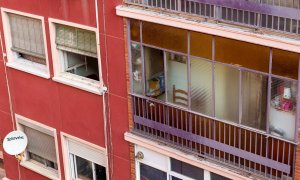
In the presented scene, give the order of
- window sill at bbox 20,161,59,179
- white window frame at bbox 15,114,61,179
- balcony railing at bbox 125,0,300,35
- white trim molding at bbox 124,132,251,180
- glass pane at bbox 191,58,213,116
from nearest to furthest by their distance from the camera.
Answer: balcony railing at bbox 125,0,300,35 < glass pane at bbox 191,58,213,116 < white trim molding at bbox 124,132,251,180 < white window frame at bbox 15,114,61,179 < window sill at bbox 20,161,59,179

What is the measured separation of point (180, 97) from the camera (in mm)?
13633

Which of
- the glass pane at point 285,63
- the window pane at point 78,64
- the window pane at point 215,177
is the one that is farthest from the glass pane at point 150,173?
the glass pane at point 285,63

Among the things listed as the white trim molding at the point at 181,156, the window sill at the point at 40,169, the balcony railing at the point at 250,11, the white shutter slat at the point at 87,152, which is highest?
the balcony railing at the point at 250,11

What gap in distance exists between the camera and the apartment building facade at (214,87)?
11586mm

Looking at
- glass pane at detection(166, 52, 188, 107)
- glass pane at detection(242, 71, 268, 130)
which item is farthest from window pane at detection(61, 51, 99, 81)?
glass pane at detection(242, 71, 268, 130)

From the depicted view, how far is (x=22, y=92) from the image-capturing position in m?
17.2

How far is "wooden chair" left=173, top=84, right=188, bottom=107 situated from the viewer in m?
13.5

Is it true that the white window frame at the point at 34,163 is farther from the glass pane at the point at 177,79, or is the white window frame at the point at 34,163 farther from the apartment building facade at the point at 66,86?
the glass pane at the point at 177,79

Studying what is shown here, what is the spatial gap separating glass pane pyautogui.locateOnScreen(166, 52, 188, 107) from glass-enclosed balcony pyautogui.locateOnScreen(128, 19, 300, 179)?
0.9 inches

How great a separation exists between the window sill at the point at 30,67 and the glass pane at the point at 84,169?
247cm

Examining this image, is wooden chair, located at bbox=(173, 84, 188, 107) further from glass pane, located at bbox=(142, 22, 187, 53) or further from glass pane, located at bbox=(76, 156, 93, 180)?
glass pane, located at bbox=(76, 156, 93, 180)

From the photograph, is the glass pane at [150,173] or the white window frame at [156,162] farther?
the glass pane at [150,173]

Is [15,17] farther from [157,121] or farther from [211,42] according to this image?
[211,42]

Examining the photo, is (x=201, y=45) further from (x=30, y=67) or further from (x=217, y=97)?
(x=30, y=67)
